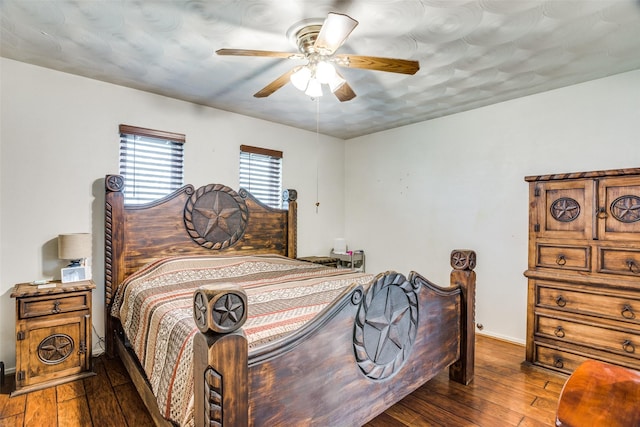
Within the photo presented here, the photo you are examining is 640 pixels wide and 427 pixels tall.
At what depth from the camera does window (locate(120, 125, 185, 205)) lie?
10.2 ft

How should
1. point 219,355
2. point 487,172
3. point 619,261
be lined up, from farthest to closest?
point 487,172 < point 619,261 < point 219,355

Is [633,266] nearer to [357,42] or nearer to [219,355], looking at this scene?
[357,42]

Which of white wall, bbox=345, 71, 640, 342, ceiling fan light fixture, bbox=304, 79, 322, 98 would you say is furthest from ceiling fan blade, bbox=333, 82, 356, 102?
white wall, bbox=345, 71, 640, 342

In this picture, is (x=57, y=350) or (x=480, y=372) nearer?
(x=57, y=350)

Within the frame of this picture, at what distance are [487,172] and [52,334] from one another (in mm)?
4271

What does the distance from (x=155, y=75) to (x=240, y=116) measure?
1.20 m

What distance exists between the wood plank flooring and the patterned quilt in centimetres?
42

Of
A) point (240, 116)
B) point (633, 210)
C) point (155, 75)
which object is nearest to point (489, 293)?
point (633, 210)

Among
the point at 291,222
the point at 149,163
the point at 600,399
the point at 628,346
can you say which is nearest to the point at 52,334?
the point at 149,163

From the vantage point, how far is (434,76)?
2816 mm

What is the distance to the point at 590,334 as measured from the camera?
8.09 feet

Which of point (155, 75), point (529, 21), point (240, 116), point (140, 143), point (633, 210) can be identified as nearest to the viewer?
point (529, 21)

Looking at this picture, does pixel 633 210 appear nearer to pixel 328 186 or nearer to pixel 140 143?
pixel 328 186

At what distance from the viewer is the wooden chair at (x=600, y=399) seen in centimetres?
125
